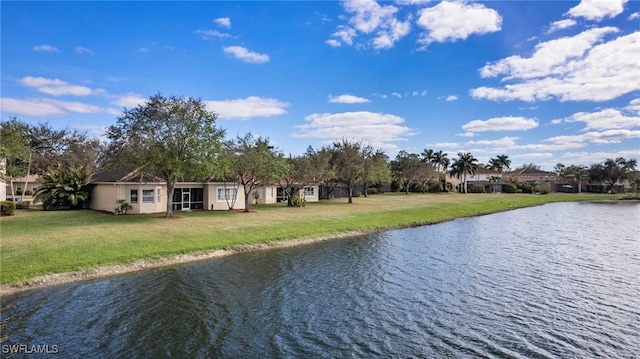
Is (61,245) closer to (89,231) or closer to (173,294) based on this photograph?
(89,231)

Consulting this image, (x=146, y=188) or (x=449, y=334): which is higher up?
(x=146, y=188)

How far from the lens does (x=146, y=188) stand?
33594 mm

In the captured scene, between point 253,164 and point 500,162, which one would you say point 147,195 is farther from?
point 500,162

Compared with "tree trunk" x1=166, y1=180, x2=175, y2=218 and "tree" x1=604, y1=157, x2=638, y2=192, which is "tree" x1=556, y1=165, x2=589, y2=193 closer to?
"tree" x1=604, y1=157, x2=638, y2=192

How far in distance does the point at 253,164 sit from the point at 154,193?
362 inches

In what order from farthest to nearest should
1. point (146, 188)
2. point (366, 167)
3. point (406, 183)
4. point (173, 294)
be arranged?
point (406, 183) < point (366, 167) < point (146, 188) < point (173, 294)

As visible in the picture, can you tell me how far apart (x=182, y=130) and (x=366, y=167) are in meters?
31.0

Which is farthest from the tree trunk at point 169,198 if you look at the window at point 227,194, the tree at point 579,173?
the tree at point 579,173

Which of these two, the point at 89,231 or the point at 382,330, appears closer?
the point at 382,330

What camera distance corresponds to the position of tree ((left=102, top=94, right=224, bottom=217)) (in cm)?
2909

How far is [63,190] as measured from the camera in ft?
118

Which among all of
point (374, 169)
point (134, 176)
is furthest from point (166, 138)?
point (374, 169)

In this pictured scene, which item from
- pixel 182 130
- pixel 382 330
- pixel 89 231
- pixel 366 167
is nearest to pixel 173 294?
pixel 382 330

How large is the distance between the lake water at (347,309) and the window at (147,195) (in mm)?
17125
